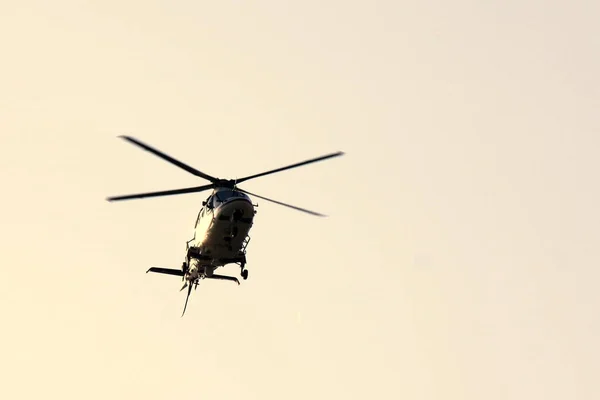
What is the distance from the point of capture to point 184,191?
178 ft

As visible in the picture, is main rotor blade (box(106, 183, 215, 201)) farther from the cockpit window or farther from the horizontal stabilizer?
the horizontal stabilizer

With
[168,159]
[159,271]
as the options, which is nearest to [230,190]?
[168,159]

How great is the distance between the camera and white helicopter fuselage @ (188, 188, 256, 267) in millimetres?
55469

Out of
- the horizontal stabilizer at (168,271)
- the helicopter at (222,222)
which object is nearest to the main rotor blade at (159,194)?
the helicopter at (222,222)

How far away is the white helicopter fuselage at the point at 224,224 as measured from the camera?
5547cm

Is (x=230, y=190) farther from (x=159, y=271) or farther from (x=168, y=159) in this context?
(x=159, y=271)

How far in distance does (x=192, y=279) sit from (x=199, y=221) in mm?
5657

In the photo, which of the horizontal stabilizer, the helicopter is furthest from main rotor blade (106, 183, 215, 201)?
the horizontal stabilizer

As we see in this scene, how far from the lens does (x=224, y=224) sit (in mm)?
55938

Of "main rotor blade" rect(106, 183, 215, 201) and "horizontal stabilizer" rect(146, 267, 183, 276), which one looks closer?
"main rotor blade" rect(106, 183, 215, 201)

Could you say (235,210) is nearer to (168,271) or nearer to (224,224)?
(224,224)

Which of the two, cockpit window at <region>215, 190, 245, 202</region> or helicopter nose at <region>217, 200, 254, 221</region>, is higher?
cockpit window at <region>215, 190, 245, 202</region>

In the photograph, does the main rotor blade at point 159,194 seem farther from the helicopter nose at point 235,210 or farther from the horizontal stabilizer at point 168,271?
the horizontal stabilizer at point 168,271

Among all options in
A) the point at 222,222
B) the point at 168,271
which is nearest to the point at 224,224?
the point at 222,222
